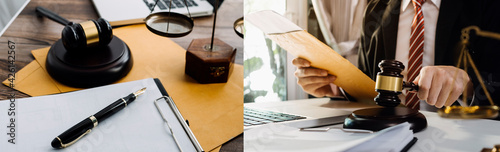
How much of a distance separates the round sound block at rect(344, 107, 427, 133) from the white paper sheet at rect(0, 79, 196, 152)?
0.61 ft

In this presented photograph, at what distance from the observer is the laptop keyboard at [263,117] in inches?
15.1

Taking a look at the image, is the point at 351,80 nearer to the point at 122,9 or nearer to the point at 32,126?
the point at 32,126

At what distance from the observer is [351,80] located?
360 mm

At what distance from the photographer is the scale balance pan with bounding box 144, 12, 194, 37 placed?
0.56 metres

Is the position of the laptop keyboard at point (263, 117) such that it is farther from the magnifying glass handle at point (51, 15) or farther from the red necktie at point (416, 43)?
the magnifying glass handle at point (51, 15)

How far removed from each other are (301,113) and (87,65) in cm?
32

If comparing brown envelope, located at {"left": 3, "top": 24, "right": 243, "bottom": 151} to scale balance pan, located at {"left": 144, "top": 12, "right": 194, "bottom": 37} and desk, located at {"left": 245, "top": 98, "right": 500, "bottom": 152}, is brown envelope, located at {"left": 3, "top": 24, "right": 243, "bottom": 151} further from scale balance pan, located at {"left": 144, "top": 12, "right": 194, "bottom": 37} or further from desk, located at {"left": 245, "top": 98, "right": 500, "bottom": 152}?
desk, located at {"left": 245, "top": 98, "right": 500, "bottom": 152}

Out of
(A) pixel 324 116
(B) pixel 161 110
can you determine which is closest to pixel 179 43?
(B) pixel 161 110

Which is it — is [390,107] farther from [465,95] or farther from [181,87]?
[181,87]

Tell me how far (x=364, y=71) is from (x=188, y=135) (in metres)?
0.21

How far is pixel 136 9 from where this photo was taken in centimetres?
75

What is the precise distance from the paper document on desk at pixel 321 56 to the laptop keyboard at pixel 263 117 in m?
0.06

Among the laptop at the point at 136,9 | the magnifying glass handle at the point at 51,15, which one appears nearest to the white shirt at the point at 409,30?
the laptop at the point at 136,9

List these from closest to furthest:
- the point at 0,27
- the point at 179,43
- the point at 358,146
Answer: the point at 358,146
the point at 0,27
the point at 179,43
